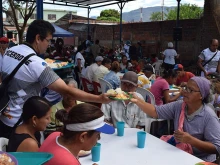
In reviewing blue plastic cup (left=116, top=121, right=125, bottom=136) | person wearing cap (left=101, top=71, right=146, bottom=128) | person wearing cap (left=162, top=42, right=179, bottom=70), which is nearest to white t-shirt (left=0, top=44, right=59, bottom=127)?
blue plastic cup (left=116, top=121, right=125, bottom=136)

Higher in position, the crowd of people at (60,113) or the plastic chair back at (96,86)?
the crowd of people at (60,113)

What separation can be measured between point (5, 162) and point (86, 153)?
947mm

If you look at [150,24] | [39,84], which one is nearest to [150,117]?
[39,84]

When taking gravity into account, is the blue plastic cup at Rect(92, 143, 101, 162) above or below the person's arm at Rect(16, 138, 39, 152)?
below

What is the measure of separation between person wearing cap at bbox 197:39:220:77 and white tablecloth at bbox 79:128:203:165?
4.33m

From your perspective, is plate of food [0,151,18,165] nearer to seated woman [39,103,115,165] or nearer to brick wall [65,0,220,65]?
seated woman [39,103,115,165]

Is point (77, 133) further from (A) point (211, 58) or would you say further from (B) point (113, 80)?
(A) point (211, 58)

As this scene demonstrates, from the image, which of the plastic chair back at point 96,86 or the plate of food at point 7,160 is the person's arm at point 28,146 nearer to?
the plate of food at point 7,160

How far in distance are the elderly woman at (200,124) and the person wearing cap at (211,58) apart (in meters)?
4.06

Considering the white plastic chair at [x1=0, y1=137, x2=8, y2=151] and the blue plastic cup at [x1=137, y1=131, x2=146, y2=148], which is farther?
the blue plastic cup at [x1=137, y1=131, x2=146, y2=148]

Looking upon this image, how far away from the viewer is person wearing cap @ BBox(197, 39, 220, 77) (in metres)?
6.44

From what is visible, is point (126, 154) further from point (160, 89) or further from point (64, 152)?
point (160, 89)

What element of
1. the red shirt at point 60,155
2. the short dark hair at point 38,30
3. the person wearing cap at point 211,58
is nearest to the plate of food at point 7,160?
the red shirt at point 60,155

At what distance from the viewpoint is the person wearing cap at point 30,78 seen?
A: 2201mm
